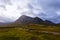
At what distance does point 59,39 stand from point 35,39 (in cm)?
1259

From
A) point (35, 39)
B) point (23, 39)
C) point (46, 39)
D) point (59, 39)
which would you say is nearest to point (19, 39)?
point (23, 39)

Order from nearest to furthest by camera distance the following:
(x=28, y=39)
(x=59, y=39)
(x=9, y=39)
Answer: (x=9, y=39) → (x=28, y=39) → (x=59, y=39)

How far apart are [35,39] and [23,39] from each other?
5.57 metres

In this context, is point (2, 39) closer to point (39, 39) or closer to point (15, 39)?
point (15, 39)

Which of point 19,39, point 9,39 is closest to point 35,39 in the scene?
point 19,39

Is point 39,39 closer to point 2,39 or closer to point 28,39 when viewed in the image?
point 28,39

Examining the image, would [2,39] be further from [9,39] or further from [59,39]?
[59,39]

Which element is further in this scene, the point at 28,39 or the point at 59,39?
the point at 59,39

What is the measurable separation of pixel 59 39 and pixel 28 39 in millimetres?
15693

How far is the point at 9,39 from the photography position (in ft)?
196

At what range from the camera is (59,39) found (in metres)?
68.4

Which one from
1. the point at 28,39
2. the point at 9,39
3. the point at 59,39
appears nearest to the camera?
the point at 9,39

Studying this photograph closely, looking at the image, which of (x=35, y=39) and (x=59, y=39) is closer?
(x=35, y=39)

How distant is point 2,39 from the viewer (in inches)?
2363
